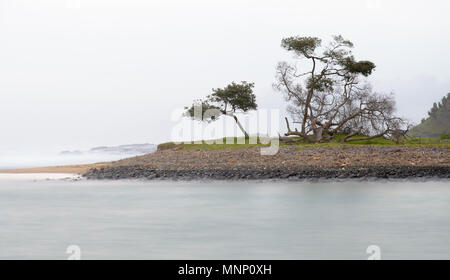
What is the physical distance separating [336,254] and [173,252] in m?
4.11

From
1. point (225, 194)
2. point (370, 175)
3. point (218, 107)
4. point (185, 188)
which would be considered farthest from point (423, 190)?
point (218, 107)

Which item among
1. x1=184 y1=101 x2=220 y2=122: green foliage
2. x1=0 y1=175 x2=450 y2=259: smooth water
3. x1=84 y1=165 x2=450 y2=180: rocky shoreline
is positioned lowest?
x1=0 y1=175 x2=450 y2=259: smooth water

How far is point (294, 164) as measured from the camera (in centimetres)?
2962

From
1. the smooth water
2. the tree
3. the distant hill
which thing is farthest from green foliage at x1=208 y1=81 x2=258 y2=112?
the distant hill

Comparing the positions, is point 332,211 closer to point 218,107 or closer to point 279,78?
point 279,78

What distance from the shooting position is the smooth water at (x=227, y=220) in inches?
553

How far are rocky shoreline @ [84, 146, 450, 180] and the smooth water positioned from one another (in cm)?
137

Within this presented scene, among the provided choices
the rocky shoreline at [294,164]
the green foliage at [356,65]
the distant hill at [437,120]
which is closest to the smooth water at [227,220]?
the rocky shoreline at [294,164]

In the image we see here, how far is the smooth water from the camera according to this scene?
1405 centimetres

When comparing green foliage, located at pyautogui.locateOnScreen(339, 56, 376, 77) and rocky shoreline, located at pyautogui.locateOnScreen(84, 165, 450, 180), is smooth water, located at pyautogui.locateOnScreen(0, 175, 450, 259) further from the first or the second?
green foliage, located at pyautogui.locateOnScreen(339, 56, 376, 77)

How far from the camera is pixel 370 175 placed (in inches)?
1072

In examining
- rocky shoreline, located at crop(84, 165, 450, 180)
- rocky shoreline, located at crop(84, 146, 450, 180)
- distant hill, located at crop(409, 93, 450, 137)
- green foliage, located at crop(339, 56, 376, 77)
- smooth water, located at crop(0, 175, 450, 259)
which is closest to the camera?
smooth water, located at crop(0, 175, 450, 259)

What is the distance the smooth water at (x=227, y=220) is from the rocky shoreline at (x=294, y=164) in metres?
1.37

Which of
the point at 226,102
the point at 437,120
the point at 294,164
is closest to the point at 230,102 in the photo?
the point at 226,102
